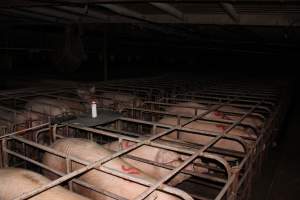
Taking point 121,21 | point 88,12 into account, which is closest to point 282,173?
point 121,21

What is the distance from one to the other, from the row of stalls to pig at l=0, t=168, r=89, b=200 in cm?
15

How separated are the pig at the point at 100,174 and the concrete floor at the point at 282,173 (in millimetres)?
2659

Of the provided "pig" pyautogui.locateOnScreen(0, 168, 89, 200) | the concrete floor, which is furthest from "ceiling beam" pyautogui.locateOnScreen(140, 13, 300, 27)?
"pig" pyautogui.locateOnScreen(0, 168, 89, 200)

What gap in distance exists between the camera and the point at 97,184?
9.37ft

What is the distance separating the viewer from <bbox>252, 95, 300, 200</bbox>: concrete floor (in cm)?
461

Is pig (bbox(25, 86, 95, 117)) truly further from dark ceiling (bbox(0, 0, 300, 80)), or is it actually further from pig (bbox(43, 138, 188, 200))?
dark ceiling (bbox(0, 0, 300, 80))

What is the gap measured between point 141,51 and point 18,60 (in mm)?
8488

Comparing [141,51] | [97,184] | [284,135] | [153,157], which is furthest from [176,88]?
[141,51]

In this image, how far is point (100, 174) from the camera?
291 centimetres

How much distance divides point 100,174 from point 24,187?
76cm

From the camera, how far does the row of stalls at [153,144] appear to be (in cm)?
238

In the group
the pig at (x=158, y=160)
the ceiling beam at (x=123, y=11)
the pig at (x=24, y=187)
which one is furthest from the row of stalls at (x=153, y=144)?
the ceiling beam at (x=123, y=11)

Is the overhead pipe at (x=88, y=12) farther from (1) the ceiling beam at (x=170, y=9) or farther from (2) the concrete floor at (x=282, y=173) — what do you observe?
(2) the concrete floor at (x=282, y=173)

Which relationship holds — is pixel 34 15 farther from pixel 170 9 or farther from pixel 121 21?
pixel 170 9
